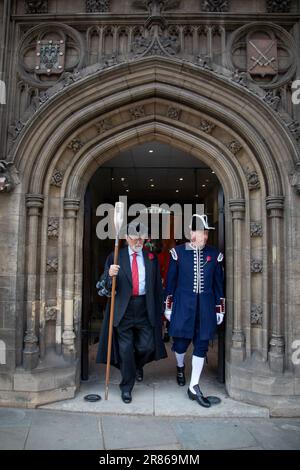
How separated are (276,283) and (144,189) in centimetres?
638

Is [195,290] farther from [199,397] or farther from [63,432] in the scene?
[63,432]

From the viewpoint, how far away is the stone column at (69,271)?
4934mm

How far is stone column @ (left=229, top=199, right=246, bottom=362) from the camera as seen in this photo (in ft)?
15.9

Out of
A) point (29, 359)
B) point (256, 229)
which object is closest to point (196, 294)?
point (256, 229)

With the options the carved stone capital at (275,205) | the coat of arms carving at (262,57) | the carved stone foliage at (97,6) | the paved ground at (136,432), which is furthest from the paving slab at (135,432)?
the carved stone foliage at (97,6)

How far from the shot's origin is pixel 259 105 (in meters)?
4.77

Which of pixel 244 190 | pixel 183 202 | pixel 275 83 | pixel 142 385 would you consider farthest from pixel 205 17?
pixel 183 202

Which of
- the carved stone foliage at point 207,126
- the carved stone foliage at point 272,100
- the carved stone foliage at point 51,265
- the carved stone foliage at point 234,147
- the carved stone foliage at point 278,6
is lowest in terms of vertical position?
the carved stone foliage at point 51,265

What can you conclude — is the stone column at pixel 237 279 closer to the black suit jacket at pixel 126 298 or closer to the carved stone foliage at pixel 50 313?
the black suit jacket at pixel 126 298

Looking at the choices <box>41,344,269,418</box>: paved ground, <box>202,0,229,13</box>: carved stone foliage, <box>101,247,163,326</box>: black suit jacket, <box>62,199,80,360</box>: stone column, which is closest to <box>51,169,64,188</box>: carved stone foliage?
<box>62,199,80,360</box>: stone column

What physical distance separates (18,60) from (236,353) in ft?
15.2

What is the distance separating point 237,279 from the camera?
16.2ft

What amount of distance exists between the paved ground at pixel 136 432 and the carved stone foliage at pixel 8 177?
259 centimetres
